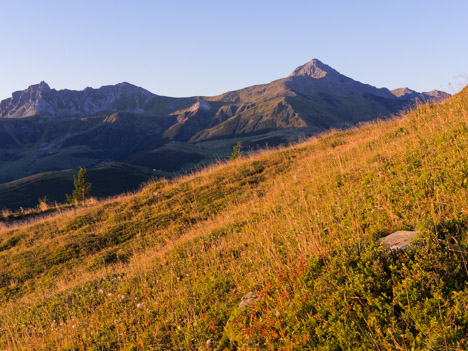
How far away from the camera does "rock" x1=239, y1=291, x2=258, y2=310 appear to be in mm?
5021

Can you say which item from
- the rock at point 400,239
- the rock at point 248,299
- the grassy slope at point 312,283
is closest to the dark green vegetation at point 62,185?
the grassy slope at point 312,283

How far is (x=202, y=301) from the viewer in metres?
6.05

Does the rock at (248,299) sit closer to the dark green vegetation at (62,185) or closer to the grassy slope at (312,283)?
the grassy slope at (312,283)

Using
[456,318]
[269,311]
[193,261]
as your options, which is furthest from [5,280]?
[456,318]

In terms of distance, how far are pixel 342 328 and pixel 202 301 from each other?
3.27 meters

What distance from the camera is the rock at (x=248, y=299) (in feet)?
16.5

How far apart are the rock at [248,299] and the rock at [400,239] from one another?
92.8 inches

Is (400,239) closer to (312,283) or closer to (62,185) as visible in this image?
(312,283)

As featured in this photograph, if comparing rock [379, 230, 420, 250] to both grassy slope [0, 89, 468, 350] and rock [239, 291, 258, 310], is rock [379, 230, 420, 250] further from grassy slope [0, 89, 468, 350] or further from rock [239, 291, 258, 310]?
rock [239, 291, 258, 310]

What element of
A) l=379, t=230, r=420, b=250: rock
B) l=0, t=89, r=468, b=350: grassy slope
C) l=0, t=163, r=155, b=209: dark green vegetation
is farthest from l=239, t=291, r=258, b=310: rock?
l=0, t=163, r=155, b=209: dark green vegetation

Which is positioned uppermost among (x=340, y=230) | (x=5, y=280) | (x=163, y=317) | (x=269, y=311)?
(x=340, y=230)

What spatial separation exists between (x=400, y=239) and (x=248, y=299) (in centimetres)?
275

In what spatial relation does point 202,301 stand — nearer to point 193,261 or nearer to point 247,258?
point 247,258

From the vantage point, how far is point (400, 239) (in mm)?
4695
